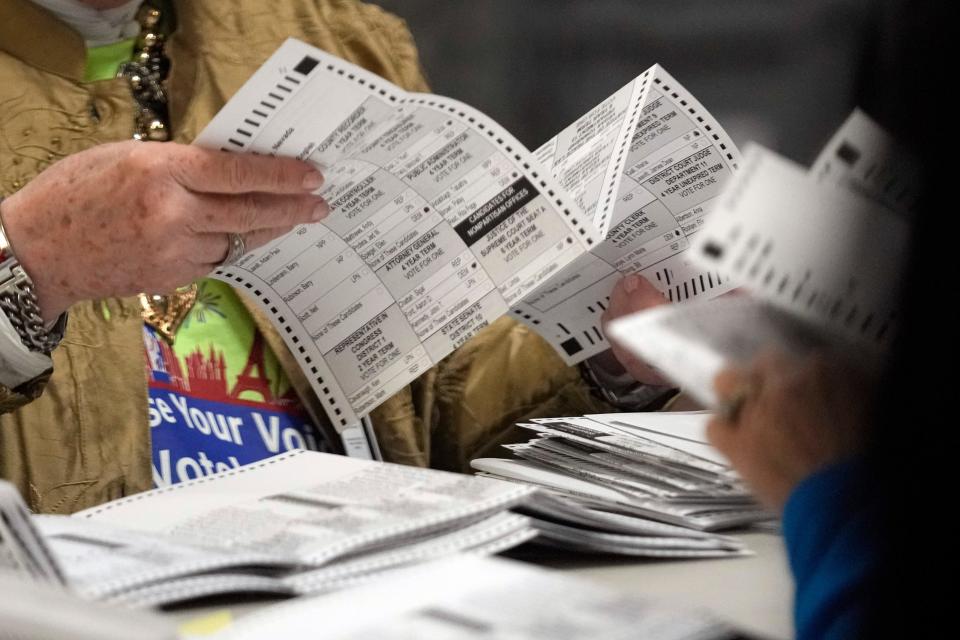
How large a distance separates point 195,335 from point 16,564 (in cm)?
68

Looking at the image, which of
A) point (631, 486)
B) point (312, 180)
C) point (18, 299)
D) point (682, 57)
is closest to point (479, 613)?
point (631, 486)

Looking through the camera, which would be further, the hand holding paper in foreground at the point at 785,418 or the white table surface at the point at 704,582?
the white table surface at the point at 704,582

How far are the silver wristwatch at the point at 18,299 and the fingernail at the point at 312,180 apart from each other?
0.26 meters

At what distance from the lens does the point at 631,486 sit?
82cm

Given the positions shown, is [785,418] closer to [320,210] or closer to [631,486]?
[631,486]

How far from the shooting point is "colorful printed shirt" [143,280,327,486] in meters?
1.19

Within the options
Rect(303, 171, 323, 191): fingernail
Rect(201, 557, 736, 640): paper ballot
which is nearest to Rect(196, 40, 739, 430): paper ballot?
Rect(303, 171, 323, 191): fingernail

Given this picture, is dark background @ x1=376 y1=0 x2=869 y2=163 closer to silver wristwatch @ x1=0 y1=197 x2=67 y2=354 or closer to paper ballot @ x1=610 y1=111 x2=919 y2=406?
silver wristwatch @ x1=0 y1=197 x2=67 y2=354

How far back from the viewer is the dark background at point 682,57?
8.41 ft

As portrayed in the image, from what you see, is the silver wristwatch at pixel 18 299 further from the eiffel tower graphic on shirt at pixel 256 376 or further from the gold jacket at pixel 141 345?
the eiffel tower graphic on shirt at pixel 256 376

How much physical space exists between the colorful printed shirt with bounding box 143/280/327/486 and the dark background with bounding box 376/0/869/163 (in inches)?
54.3

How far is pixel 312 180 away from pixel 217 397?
15.9 inches

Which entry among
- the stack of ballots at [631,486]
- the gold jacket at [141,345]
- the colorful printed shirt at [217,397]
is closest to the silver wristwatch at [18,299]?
the gold jacket at [141,345]

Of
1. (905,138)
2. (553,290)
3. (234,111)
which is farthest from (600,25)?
(905,138)
